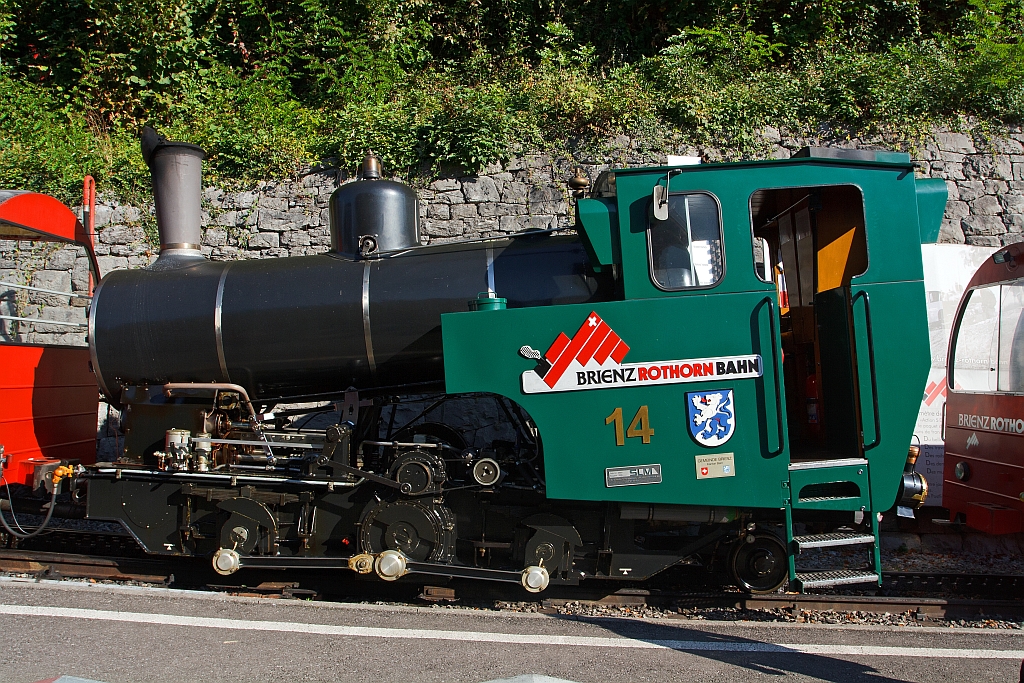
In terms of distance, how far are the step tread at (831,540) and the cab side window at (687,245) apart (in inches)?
63.1

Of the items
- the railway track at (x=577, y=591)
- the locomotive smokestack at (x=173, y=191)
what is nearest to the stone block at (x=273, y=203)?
the locomotive smokestack at (x=173, y=191)

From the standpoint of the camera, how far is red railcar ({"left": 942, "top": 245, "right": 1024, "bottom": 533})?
4.99 m

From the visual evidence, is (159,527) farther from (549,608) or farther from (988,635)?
(988,635)

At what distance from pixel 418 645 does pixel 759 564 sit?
230cm

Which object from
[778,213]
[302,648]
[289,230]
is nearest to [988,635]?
[778,213]

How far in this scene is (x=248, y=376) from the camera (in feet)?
15.1

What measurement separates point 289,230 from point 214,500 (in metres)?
4.06

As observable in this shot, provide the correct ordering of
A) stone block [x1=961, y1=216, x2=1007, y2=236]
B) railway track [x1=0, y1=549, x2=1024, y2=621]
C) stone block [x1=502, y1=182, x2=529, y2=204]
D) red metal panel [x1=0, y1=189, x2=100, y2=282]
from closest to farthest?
railway track [x1=0, y1=549, x2=1024, y2=621] < red metal panel [x1=0, y1=189, x2=100, y2=282] < stone block [x1=961, y1=216, x2=1007, y2=236] < stone block [x1=502, y1=182, x2=529, y2=204]

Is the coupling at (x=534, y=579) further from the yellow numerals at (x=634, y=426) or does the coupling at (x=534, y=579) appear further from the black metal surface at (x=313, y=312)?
the black metal surface at (x=313, y=312)

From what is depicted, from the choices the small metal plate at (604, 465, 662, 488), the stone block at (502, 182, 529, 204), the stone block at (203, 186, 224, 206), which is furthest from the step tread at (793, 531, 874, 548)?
the stone block at (203, 186, 224, 206)

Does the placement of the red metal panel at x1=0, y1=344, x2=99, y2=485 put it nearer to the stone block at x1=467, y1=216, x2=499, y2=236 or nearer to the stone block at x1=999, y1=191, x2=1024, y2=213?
the stone block at x1=467, y1=216, x2=499, y2=236

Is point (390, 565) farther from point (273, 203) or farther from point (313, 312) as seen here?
point (273, 203)

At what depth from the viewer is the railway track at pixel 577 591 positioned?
473 centimetres

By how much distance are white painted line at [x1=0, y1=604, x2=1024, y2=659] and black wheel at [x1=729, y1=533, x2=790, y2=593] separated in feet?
1.53
